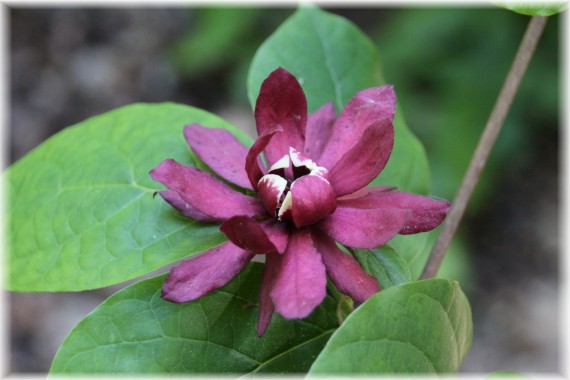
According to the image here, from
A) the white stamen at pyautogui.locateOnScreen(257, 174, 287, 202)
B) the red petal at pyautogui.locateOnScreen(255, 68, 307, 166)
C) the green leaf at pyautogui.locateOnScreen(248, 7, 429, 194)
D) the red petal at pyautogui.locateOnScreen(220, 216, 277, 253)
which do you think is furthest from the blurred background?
the red petal at pyautogui.locateOnScreen(220, 216, 277, 253)

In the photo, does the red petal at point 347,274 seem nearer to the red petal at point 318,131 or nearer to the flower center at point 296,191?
the flower center at point 296,191

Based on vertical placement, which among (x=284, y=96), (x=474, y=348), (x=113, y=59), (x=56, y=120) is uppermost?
(x=284, y=96)

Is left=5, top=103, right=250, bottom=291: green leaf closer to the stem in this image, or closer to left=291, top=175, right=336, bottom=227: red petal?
left=291, top=175, right=336, bottom=227: red petal

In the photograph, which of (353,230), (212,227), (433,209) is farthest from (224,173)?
(433,209)

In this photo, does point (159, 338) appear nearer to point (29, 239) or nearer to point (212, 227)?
point (212, 227)

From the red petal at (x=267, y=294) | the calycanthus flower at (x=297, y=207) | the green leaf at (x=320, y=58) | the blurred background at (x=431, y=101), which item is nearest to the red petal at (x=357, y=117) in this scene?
the calycanthus flower at (x=297, y=207)

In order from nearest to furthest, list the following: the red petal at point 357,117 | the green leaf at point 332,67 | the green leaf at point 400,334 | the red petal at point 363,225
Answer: the green leaf at point 400,334, the red petal at point 363,225, the red petal at point 357,117, the green leaf at point 332,67

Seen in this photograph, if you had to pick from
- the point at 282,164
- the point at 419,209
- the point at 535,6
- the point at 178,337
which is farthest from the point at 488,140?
the point at 178,337
